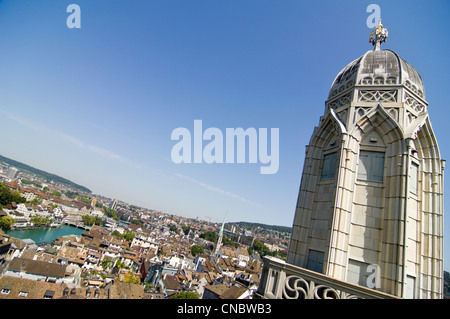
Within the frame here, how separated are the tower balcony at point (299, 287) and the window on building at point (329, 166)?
3839 millimetres

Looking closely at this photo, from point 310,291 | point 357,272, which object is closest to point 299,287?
point 310,291

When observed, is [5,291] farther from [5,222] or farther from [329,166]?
[5,222]

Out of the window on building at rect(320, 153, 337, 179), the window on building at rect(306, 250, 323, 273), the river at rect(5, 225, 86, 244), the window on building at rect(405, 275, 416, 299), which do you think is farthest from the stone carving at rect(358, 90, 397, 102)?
the river at rect(5, 225, 86, 244)

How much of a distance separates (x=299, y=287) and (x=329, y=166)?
4.59 m

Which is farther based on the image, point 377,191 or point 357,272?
point 377,191

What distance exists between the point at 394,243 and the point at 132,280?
155 feet

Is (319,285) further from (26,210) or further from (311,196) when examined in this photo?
(26,210)

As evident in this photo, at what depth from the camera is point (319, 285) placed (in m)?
5.11

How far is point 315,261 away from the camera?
724 cm

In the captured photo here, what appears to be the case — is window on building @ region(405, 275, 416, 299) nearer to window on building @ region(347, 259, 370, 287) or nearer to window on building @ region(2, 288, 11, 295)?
window on building @ region(347, 259, 370, 287)

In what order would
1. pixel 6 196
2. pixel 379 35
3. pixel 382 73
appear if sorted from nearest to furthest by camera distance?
1. pixel 382 73
2. pixel 379 35
3. pixel 6 196

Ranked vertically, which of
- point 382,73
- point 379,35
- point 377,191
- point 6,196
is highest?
point 379,35

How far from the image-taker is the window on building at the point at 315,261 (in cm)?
703
